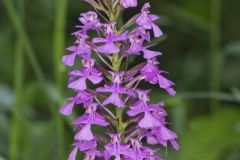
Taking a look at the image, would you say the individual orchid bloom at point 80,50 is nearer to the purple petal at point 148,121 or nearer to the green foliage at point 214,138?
the purple petal at point 148,121

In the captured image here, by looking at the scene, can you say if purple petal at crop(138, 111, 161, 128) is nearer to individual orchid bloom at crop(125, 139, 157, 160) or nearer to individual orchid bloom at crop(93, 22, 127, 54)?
individual orchid bloom at crop(125, 139, 157, 160)

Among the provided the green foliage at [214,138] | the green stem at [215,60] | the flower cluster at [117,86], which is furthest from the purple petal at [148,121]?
the green stem at [215,60]

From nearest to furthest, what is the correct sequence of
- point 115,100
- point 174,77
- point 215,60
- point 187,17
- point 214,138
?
point 115,100, point 214,138, point 215,60, point 187,17, point 174,77

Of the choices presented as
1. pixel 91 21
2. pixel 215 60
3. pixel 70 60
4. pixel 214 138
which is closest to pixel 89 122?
pixel 70 60

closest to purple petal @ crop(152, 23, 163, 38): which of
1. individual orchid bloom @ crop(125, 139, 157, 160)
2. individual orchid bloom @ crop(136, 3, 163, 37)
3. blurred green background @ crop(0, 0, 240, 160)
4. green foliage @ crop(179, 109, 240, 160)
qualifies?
individual orchid bloom @ crop(136, 3, 163, 37)

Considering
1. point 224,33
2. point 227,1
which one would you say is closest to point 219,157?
point 224,33

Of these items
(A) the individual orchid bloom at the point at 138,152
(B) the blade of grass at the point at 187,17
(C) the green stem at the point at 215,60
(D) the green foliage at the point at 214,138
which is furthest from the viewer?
(B) the blade of grass at the point at 187,17

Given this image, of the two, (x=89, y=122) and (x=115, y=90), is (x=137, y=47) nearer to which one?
(x=115, y=90)
